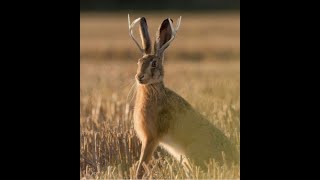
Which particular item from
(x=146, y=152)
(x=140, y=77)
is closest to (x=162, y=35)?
(x=140, y=77)

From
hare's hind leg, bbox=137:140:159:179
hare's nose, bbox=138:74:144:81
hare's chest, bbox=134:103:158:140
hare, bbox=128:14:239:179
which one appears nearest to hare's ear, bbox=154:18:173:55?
hare, bbox=128:14:239:179

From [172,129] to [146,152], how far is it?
311 mm

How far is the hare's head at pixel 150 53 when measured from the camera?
6.05 meters

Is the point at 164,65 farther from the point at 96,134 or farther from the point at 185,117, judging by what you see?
the point at 96,134

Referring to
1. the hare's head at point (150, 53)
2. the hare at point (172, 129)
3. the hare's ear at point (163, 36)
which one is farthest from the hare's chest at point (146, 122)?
the hare's ear at point (163, 36)

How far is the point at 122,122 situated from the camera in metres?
7.25

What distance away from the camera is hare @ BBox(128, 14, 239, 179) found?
6266 millimetres

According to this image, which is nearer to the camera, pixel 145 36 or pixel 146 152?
pixel 145 36

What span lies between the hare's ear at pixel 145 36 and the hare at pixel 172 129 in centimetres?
5

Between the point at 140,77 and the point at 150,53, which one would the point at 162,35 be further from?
the point at 140,77

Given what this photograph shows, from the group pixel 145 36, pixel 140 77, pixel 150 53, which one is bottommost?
pixel 140 77

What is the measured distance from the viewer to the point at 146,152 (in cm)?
626

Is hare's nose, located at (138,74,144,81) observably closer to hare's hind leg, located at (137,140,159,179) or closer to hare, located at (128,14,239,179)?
hare, located at (128,14,239,179)

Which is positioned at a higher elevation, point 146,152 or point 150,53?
point 150,53
